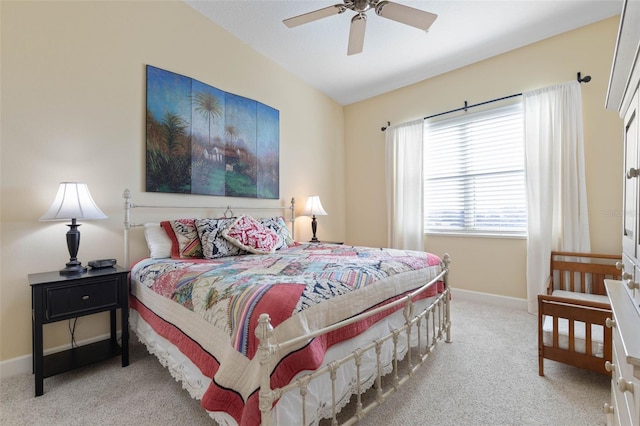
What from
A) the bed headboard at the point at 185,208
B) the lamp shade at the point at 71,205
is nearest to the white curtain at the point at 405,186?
the bed headboard at the point at 185,208

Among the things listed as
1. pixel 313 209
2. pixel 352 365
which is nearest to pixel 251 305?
pixel 352 365

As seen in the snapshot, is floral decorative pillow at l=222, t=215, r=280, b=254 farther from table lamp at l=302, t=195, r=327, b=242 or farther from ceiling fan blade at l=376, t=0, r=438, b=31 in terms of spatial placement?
ceiling fan blade at l=376, t=0, r=438, b=31

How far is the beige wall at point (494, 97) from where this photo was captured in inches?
107

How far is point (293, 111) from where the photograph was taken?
4.01m

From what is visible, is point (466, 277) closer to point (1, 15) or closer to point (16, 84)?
point (16, 84)

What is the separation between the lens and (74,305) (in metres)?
1.85

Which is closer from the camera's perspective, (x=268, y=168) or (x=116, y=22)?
(x=116, y=22)

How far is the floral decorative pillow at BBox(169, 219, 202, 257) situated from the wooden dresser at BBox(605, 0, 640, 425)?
96.1 inches

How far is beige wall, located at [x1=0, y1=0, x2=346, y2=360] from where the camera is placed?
1.96 meters

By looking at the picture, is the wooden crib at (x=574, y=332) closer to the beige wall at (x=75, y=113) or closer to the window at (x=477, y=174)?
the window at (x=477, y=174)

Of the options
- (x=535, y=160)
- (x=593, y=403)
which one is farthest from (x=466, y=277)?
(x=593, y=403)

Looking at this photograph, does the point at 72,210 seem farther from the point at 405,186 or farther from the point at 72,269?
the point at 405,186

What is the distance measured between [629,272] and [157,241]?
2.90m

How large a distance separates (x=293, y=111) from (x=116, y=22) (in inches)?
82.8
